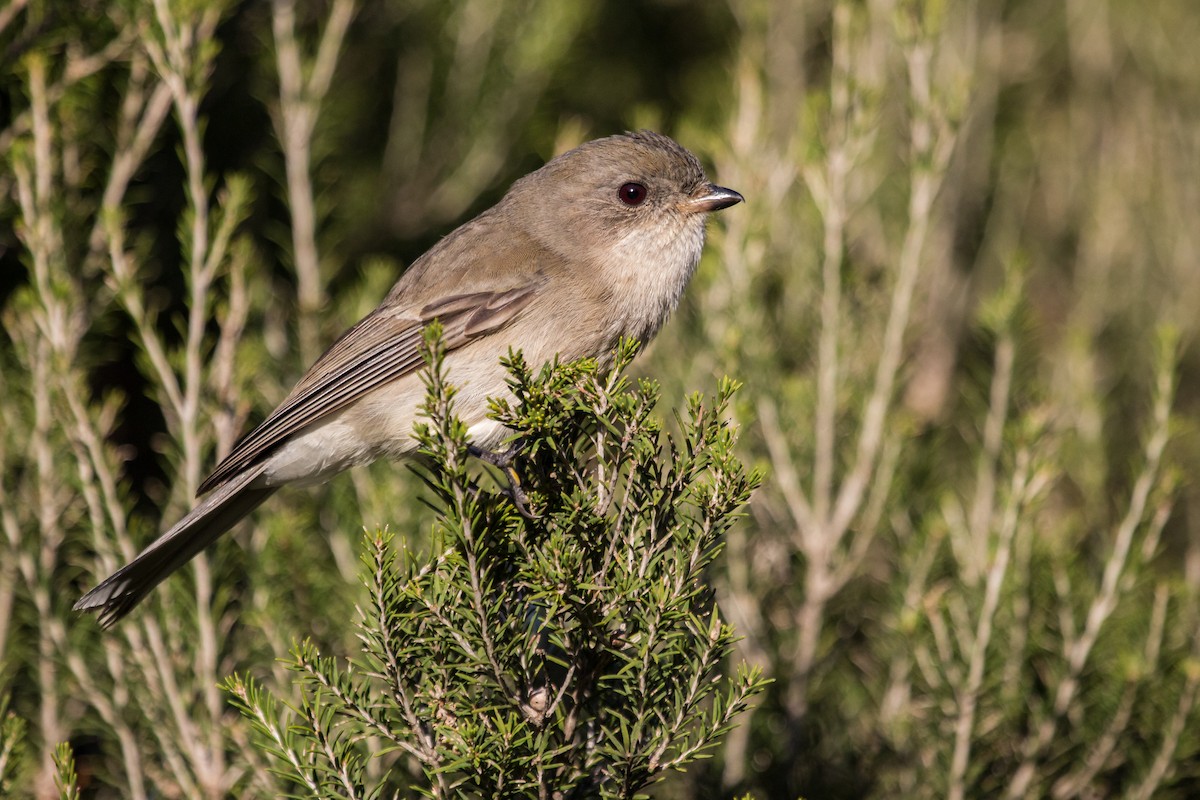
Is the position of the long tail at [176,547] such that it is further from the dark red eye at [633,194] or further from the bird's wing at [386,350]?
the dark red eye at [633,194]

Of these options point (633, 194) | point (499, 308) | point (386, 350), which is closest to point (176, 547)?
point (386, 350)

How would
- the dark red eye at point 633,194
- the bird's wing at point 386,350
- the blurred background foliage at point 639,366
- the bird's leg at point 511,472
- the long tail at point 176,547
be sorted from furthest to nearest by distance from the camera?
the dark red eye at point 633,194 < the bird's wing at point 386,350 < the blurred background foliage at point 639,366 < the long tail at point 176,547 < the bird's leg at point 511,472

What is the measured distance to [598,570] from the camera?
236 cm

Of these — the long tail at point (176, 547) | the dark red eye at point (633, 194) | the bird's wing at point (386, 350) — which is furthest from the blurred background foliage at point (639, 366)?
the dark red eye at point (633, 194)

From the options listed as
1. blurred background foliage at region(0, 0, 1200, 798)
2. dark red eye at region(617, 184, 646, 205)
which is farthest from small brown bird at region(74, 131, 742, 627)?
blurred background foliage at region(0, 0, 1200, 798)

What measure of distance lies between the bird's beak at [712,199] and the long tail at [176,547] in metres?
1.61

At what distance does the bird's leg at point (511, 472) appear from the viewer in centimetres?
248

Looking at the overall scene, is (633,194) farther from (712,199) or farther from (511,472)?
(511,472)

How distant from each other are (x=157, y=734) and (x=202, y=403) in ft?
3.32

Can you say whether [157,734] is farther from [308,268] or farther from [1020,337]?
[1020,337]

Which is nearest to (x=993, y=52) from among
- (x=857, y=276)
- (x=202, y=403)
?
(x=857, y=276)

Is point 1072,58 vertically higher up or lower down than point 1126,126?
higher up

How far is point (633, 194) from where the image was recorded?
3.80 m

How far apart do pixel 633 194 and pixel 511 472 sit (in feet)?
4.27
